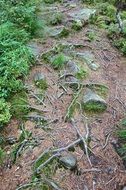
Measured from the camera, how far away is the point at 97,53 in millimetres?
6680

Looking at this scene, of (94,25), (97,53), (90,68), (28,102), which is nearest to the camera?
(28,102)

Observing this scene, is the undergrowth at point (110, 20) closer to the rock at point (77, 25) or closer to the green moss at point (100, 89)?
the rock at point (77, 25)

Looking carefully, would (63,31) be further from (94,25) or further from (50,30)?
(94,25)

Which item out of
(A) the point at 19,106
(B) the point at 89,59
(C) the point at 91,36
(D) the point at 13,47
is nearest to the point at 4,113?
(A) the point at 19,106

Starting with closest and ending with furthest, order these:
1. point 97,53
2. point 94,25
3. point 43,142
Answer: point 43,142 < point 97,53 < point 94,25

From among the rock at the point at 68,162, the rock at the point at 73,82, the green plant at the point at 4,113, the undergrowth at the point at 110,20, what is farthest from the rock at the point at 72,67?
the rock at the point at 68,162

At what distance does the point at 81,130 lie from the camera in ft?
15.8

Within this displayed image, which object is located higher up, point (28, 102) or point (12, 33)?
point (12, 33)

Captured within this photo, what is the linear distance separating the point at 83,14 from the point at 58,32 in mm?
1293

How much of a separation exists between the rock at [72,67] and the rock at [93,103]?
0.76 m

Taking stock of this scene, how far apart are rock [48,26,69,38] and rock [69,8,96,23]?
0.71 meters

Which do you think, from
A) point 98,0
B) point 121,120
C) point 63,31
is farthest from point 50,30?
point 121,120

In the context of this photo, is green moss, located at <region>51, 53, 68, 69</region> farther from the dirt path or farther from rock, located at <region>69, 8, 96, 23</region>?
rock, located at <region>69, 8, 96, 23</region>

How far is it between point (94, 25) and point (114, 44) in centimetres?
102
